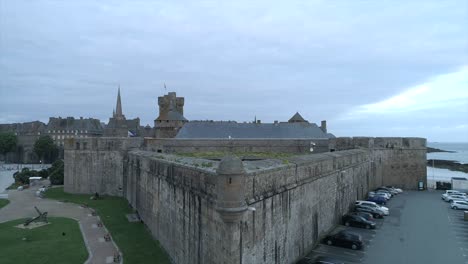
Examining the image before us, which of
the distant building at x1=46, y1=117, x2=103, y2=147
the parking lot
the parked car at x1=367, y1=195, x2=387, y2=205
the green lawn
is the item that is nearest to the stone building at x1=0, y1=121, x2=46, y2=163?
the distant building at x1=46, y1=117, x2=103, y2=147

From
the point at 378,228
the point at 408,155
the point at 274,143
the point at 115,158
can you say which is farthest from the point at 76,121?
the point at 378,228

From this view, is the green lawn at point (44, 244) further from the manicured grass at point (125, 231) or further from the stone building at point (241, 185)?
the stone building at point (241, 185)

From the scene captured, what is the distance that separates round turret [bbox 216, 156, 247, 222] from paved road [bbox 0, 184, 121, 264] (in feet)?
30.5

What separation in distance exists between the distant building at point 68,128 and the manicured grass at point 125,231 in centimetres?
5531

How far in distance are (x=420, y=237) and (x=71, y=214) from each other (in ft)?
81.0

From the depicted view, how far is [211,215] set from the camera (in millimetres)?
11219

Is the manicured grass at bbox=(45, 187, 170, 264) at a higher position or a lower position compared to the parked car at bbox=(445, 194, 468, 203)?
lower

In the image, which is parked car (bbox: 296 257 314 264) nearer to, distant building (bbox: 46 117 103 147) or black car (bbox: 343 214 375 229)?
black car (bbox: 343 214 375 229)

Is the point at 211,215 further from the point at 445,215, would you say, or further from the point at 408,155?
the point at 408,155

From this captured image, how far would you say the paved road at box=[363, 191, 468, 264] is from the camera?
16.4 metres

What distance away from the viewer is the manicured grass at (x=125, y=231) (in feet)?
54.7

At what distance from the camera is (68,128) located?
8731 cm

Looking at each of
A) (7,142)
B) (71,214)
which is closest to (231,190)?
(71,214)

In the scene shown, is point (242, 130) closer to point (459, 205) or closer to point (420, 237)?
point (459, 205)
